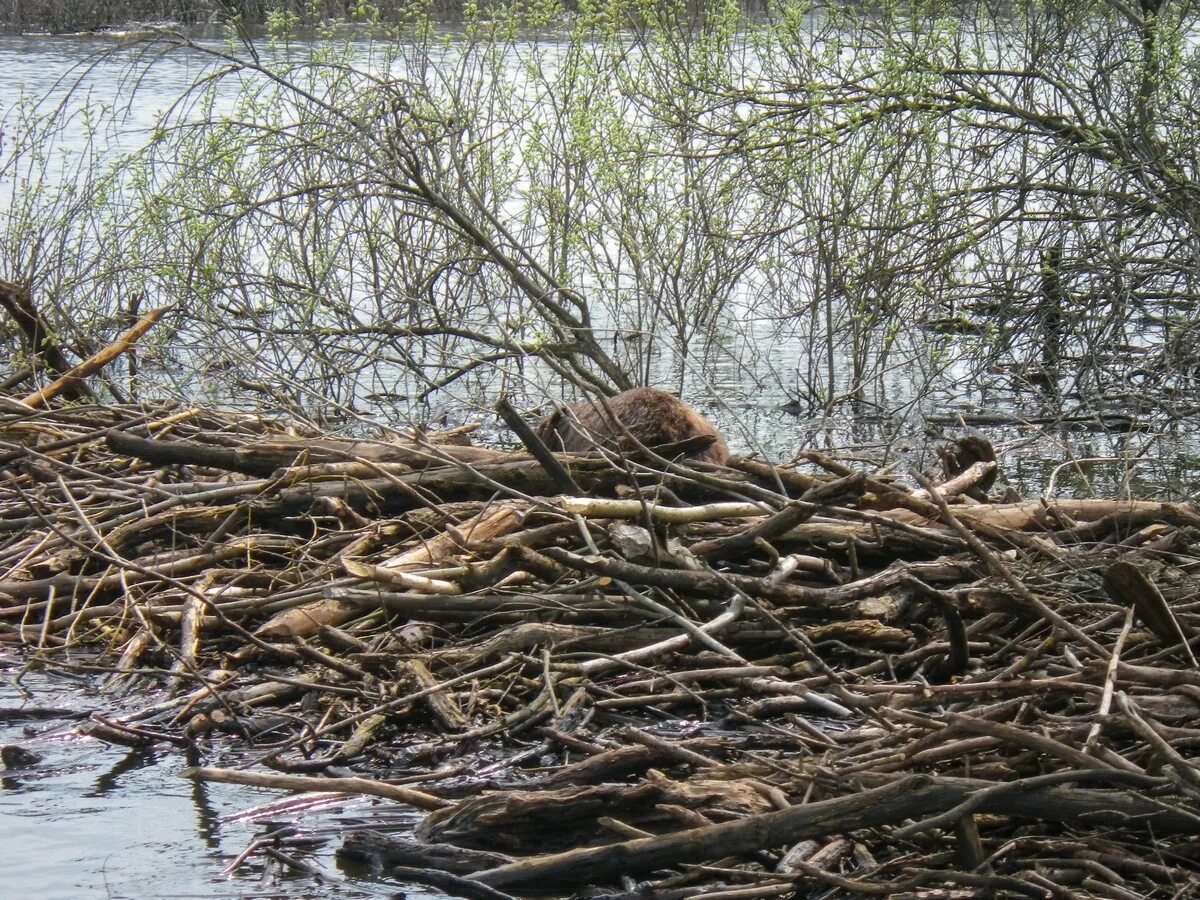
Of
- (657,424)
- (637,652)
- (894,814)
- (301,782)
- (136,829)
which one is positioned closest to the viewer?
(894,814)

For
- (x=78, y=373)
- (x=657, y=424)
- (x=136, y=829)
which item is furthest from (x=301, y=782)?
(x=78, y=373)

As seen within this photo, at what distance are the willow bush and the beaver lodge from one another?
9.08 feet

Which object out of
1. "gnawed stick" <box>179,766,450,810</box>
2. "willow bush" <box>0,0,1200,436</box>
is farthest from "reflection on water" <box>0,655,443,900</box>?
"willow bush" <box>0,0,1200,436</box>

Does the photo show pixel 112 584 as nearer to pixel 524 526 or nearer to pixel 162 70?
pixel 524 526

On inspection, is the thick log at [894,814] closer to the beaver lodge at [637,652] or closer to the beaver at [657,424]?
the beaver lodge at [637,652]

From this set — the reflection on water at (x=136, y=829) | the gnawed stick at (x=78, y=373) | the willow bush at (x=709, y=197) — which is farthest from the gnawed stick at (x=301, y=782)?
the willow bush at (x=709, y=197)

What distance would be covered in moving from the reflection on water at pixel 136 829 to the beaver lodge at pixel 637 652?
0.09 m

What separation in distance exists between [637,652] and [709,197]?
6.59 metres

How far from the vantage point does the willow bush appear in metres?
8.97

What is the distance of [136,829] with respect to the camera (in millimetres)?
3996

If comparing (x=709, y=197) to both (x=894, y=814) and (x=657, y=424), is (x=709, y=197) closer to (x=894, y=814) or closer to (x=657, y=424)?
(x=657, y=424)

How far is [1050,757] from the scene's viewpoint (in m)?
3.50

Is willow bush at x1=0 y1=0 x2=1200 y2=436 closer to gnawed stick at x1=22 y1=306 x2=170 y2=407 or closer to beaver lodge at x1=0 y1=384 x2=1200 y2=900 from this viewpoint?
gnawed stick at x1=22 y1=306 x2=170 y2=407

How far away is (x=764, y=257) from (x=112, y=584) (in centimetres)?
736
